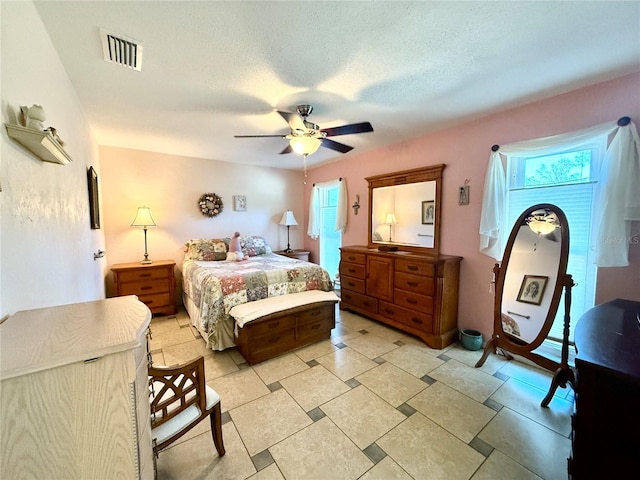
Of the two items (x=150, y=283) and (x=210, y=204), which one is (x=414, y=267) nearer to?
(x=210, y=204)

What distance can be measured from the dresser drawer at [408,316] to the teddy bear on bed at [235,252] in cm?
217

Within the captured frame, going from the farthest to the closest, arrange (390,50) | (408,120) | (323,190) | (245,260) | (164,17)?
(323,190), (245,260), (408,120), (390,50), (164,17)

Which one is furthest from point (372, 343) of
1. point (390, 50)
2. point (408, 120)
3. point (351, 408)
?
point (390, 50)

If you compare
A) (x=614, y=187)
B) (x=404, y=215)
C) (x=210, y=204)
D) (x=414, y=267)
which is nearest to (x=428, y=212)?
(x=404, y=215)

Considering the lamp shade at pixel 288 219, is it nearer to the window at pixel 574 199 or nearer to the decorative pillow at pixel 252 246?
the decorative pillow at pixel 252 246

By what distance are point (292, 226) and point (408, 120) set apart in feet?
10.6

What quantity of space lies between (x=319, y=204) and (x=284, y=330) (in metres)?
3.02

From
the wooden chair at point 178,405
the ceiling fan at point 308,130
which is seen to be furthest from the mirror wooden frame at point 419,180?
the wooden chair at point 178,405

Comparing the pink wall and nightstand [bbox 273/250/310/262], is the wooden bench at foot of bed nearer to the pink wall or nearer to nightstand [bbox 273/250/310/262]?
the pink wall

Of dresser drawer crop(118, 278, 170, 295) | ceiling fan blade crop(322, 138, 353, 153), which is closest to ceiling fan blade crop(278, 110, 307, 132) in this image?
ceiling fan blade crop(322, 138, 353, 153)

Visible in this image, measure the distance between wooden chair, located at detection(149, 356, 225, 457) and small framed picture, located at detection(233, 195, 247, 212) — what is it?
3563 millimetres

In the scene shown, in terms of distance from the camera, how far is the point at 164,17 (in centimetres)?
135

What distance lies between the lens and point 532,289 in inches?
84.7

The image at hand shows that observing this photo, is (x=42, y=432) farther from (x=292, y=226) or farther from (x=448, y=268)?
(x=292, y=226)
